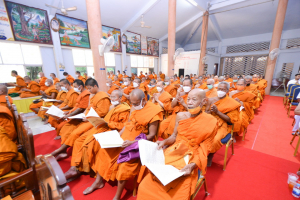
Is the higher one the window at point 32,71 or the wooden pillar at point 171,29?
the wooden pillar at point 171,29

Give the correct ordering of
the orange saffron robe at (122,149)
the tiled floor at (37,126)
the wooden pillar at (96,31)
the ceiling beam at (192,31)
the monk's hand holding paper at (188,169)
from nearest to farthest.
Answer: the monk's hand holding paper at (188,169)
the orange saffron robe at (122,149)
the tiled floor at (37,126)
the wooden pillar at (96,31)
the ceiling beam at (192,31)

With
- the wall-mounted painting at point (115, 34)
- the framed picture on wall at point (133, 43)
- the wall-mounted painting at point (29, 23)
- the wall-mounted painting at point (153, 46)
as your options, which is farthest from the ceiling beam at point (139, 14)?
the wall-mounted painting at point (29, 23)

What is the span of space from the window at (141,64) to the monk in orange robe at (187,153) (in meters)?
14.7

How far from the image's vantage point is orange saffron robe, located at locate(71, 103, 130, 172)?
2.15m

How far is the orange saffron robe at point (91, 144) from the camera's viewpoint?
215 cm

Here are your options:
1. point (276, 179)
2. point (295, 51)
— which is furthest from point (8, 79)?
point (295, 51)

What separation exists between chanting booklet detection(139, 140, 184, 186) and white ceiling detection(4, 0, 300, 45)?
35.9ft

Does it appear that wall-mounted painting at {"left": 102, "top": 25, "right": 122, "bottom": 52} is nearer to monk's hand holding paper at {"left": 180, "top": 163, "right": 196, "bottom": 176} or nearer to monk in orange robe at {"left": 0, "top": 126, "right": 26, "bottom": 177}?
monk in orange robe at {"left": 0, "top": 126, "right": 26, "bottom": 177}

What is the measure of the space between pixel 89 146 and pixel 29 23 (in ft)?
33.4

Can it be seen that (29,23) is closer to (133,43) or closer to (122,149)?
(133,43)

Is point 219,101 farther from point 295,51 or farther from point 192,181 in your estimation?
point 295,51

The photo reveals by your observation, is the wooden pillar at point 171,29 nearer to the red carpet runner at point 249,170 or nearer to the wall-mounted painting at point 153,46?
the wall-mounted painting at point 153,46

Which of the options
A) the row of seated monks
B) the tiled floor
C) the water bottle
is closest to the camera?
the row of seated monks

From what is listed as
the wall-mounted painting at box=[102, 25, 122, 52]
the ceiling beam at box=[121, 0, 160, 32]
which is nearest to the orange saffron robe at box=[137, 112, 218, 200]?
the ceiling beam at box=[121, 0, 160, 32]
